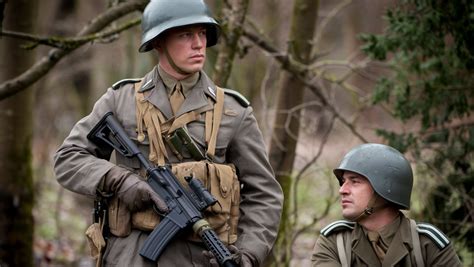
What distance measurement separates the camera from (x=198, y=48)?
491 centimetres

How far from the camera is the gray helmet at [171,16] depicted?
16.1 feet

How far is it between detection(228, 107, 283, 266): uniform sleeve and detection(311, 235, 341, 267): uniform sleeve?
29 centimetres

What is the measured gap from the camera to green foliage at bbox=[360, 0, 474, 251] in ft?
23.7

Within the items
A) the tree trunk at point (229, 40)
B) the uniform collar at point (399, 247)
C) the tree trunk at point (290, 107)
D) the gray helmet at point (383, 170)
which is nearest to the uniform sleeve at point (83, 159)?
the gray helmet at point (383, 170)

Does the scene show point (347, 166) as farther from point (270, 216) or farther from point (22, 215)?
point (22, 215)

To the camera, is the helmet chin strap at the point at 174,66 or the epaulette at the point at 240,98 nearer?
the helmet chin strap at the point at 174,66

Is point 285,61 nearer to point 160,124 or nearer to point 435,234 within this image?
point 160,124

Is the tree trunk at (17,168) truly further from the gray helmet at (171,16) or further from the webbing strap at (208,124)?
the webbing strap at (208,124)

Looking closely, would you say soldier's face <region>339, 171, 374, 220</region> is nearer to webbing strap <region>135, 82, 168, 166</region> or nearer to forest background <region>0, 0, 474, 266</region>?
webbing strap <region>135, 82, 168, 166</region>

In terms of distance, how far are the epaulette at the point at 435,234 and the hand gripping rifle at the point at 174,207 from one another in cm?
101

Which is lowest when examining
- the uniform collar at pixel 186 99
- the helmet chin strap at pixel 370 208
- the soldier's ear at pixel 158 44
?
the helmet chin strap at pixel 370 208

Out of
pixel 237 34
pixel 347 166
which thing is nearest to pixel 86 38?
pixel 237 34

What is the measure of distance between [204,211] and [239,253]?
28cm

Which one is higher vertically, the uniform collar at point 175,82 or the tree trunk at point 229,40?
the tree trunk at point 229,40
